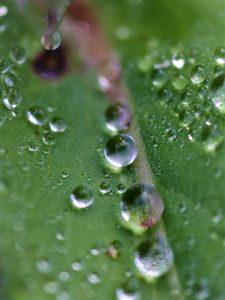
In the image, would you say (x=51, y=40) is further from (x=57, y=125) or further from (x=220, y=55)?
(x=220, y=55)

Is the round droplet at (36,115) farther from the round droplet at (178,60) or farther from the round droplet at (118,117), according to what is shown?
the round droplet at (178,60)

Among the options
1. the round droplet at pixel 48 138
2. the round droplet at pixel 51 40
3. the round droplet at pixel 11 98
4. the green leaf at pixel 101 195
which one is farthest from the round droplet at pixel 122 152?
the round droplet at pixel 51 40

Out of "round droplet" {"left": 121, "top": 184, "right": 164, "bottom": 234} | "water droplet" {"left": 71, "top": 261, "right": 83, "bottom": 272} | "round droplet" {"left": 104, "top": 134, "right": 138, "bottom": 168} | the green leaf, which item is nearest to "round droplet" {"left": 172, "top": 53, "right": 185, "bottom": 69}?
the green leaf

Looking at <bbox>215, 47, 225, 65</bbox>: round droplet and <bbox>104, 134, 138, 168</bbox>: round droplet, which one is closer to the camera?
<bbox>104, 134, 138, 168</bbox>: round droplet

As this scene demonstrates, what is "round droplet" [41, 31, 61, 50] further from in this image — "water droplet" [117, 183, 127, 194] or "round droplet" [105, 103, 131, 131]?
"water droplet" [117, 183, 127, 194]

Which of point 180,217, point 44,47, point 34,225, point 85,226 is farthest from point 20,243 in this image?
point 44,47

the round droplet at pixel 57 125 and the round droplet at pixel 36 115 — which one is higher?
the round droplet at pixel 36 115

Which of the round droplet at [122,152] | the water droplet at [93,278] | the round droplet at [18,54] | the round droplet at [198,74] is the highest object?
the round droplet at [18,54]
